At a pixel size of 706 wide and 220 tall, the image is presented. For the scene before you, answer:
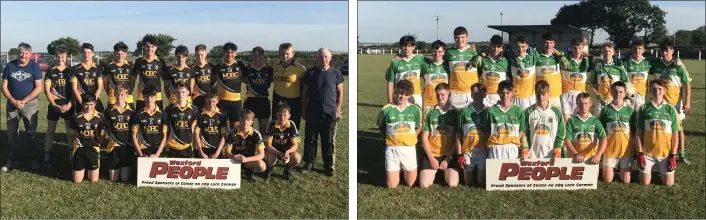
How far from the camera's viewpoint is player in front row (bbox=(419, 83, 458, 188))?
439 cm

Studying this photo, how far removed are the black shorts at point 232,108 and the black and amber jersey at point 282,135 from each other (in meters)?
0.42

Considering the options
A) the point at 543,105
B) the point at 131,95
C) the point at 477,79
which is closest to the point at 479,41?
the point at 477,79

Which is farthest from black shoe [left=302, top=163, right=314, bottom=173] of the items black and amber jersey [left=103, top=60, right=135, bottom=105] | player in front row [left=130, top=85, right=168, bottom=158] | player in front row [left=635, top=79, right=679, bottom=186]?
player in front row [left=635, top=79, right=679, bottom=186]

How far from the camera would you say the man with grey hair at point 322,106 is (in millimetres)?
4555

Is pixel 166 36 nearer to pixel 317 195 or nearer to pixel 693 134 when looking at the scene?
pixel 317 195

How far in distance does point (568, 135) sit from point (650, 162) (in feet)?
2.71

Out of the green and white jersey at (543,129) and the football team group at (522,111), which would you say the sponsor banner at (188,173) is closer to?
the football team group at (522,111)

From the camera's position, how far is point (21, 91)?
15.9 feet

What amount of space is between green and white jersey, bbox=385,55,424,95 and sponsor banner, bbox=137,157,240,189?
1586mm

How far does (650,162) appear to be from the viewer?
458cm

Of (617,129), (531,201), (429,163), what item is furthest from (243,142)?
(617,129)

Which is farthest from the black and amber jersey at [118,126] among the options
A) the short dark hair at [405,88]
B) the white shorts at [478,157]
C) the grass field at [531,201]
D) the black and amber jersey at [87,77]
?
the white shorts at [478,157]

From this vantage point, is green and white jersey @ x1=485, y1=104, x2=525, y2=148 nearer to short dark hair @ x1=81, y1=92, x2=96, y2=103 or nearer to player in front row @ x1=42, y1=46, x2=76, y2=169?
short dark hair @ x1=81, y1=92, x2=96, y2=103

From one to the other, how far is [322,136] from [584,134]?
7.76 feet
